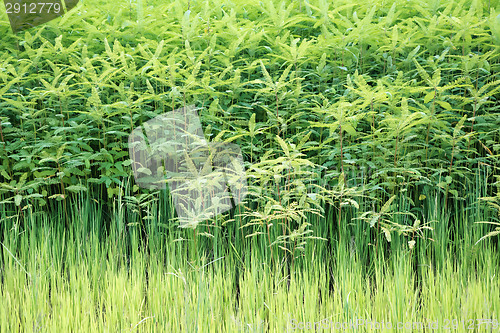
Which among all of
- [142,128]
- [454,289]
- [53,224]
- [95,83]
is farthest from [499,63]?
[53,224]

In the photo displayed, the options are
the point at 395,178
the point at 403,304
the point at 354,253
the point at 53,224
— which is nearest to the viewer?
the point at 403,304

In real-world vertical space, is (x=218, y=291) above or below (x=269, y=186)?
below

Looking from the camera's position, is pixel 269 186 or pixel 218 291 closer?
pixel 218 291

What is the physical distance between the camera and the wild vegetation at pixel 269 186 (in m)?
2.66

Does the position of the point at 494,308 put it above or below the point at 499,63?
below

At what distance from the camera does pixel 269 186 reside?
126 inches

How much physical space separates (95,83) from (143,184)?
87 centimetres

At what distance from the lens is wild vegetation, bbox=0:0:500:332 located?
8.72 feet

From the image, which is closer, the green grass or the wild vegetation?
the green grass

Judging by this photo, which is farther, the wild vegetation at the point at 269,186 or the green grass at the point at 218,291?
→ the wild vegetation at the point at 269,186

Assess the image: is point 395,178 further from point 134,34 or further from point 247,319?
point 134,34

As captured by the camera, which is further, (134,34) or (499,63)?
(134,34)

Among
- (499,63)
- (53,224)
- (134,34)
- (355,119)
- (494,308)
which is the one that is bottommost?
(494,308)

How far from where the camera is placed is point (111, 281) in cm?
280
